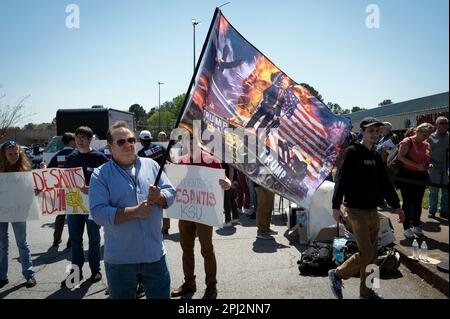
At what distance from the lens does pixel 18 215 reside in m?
5.20

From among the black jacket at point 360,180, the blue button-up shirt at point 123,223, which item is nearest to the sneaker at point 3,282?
the blue button-up shirt at point 123,223

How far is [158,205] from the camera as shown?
3.10 metres

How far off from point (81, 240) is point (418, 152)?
18.9 ft

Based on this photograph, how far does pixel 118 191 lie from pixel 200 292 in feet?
8.03

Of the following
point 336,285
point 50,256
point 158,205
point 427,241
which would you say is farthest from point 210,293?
point 427,241

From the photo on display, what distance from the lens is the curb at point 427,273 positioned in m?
4.53

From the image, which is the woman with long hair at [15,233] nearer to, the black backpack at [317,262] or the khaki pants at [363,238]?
the black backpack at [317,262]

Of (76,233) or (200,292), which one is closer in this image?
(200,292)

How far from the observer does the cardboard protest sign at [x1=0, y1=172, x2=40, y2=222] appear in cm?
517

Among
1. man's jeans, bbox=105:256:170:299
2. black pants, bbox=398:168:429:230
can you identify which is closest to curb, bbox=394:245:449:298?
black pants, bbox=398:168:429:230

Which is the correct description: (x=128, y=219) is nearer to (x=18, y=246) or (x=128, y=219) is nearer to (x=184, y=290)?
(x=184, y=290)
